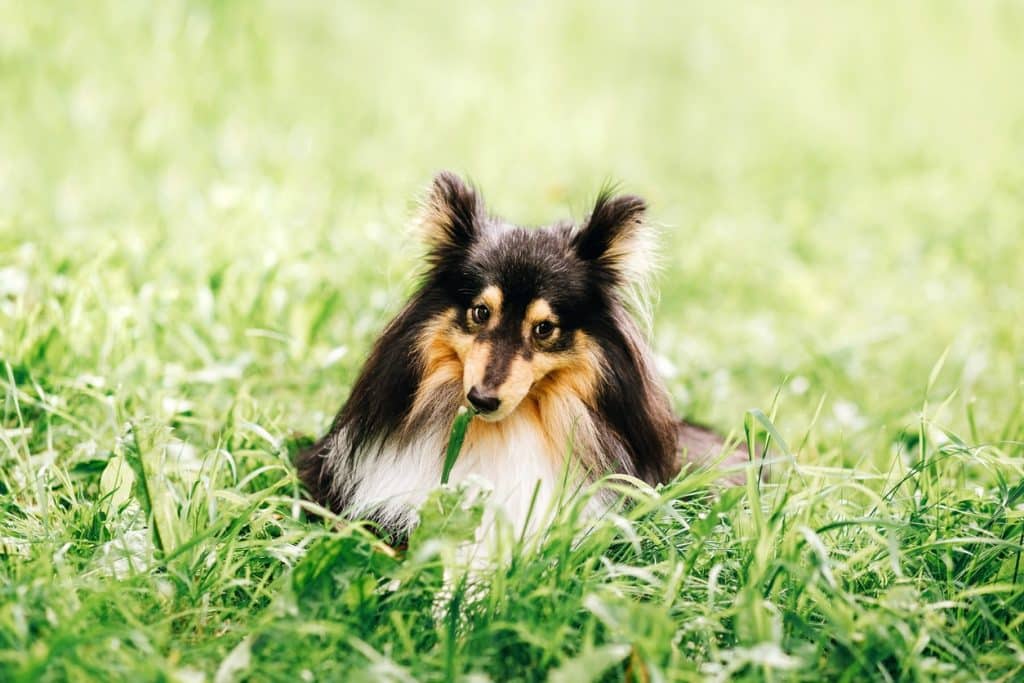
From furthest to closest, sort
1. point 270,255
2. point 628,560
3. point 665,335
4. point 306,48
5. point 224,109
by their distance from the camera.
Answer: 1. point 306,48
2. point 224,109
3. point 665,335
4. point 270,255
5. point 628,560

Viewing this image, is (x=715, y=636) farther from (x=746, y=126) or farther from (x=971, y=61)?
(x=971, y=61)

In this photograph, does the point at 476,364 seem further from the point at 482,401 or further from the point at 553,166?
the point at 553,166

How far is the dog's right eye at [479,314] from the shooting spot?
304cm

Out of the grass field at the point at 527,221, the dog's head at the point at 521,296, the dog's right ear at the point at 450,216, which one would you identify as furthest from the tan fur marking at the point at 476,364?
the grass field at the point at 527,221

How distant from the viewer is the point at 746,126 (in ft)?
30.3

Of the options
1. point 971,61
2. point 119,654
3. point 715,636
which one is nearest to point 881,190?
point 971,61

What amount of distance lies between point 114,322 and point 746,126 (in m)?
6.43

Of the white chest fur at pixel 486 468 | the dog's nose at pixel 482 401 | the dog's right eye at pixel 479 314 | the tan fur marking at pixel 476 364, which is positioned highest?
the dog's right eye at pixel 479 314

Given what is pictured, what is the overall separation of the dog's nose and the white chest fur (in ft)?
0.66

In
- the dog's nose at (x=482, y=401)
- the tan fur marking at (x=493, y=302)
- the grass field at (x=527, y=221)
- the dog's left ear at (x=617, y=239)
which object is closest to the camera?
the grass field at (x=527, y=221)

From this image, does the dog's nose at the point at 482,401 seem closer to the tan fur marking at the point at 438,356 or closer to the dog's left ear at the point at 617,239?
the tan fur marking at the point at 438,356

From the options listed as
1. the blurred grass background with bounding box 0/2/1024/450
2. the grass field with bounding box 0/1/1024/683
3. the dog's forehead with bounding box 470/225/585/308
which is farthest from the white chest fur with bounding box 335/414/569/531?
the blurred grass background with bounding box 0/2/1024/450

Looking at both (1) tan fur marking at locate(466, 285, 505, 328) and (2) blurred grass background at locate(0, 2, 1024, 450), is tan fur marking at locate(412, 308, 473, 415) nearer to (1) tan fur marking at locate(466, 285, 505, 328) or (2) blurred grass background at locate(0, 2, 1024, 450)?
(1) tan fur marking at locate(466, 285, 505, 328)

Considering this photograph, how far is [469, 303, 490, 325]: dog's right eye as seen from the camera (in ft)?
9.99
